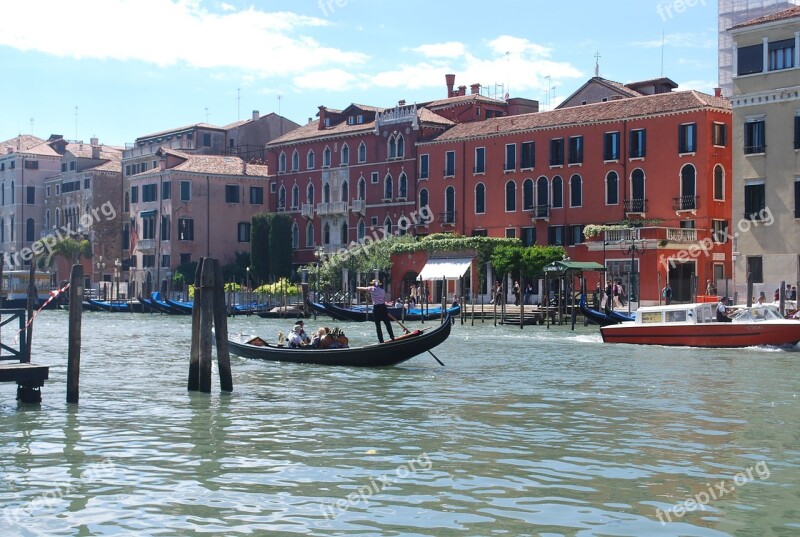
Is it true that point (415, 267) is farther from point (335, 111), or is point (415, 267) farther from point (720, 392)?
point (720, 392)

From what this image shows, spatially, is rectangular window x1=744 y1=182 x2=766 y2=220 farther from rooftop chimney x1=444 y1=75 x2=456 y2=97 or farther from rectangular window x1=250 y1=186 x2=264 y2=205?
rectangular window x1=250 y1=186 x2=264 y2=205

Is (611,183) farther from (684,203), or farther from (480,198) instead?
(480,198)

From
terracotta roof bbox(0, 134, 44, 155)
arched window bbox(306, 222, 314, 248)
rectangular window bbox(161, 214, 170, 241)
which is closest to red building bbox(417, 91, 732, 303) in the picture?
arched window bbox(306, 222, 314, 248)

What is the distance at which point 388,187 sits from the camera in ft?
159

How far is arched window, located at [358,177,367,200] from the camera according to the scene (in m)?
49.7

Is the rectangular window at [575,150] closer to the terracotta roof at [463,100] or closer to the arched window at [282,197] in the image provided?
the terracotta roof at [463,100]

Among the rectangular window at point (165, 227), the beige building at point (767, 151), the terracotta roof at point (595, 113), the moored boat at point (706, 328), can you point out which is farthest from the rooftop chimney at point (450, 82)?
the moored boat at point (706, 328)

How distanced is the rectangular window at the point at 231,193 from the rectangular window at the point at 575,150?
21609mm

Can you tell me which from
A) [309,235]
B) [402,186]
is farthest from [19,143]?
[402,186]

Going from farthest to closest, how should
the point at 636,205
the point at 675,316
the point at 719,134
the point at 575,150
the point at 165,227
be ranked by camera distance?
the point at 165,227 < the point at 575,150 < the point at 636,205 < the point at 719,134 < the point at 675,316

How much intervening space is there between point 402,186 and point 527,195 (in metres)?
7.15

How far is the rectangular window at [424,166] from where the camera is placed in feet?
152

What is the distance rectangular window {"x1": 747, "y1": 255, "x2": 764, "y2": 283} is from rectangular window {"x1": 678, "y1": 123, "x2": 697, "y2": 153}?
5996mm

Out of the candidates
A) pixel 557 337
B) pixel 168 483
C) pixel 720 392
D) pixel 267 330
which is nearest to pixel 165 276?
pixel 267 330
